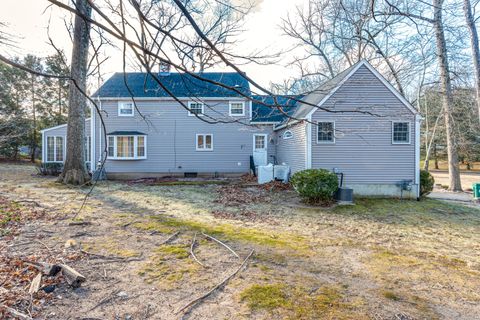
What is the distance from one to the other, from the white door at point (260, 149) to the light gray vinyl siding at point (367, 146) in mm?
5646

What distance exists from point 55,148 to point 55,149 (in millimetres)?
71

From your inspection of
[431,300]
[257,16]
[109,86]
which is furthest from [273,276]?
[109,86]

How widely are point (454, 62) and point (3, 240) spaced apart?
17978mm

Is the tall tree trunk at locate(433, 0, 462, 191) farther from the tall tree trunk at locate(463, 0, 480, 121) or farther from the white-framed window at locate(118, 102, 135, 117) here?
the white-framed window at locate(118, 102, 135, 117)

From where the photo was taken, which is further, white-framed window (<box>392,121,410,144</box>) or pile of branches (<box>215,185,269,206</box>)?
white-framed window (<box>392,121,410,144</box>)

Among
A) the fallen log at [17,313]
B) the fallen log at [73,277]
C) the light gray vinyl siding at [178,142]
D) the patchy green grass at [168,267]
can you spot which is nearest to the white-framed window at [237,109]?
the light gray vinyl siding at [178,142]

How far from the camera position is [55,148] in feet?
63.1

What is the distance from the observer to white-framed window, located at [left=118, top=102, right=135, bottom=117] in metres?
16.3

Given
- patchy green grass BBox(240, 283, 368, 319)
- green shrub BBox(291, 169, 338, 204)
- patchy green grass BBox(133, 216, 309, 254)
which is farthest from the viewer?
green shrub BBox(291, 169, 338, 204)

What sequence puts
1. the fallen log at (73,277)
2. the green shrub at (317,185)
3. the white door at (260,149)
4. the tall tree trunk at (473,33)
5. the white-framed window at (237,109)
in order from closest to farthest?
1. the fallen log at (73,277)
2. the tall tree trunk at (473,33)
3. the green shrub at (317,185)
4. the white door at (260,149)
5. the white-framed window at (237,109)

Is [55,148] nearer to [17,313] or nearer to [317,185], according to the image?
[317,185]

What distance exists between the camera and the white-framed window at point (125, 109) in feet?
53.4

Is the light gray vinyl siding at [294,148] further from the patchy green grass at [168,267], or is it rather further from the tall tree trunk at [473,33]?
the patchy green grass at [168,267]

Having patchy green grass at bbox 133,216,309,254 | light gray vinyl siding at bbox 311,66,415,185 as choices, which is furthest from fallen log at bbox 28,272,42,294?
light gray vinyl siding at bbox 311,66,415,185
